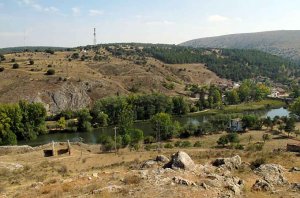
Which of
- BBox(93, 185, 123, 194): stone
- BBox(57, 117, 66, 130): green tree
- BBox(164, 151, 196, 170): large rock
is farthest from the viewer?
BBox(57, 117, 66, 130): green tree

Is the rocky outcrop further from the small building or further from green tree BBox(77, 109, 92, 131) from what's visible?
the small building

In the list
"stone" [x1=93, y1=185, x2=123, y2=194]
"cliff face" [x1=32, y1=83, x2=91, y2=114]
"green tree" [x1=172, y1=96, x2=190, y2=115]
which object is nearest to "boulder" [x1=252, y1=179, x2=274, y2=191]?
"stone" [x1=93, y1=185, x2=123, y2=194]

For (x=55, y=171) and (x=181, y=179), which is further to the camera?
(x=55, y=171)

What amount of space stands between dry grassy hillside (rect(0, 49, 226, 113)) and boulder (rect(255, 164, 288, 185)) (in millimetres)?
96246

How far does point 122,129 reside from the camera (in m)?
76.9

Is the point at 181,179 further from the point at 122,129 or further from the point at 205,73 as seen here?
the point at 205,73

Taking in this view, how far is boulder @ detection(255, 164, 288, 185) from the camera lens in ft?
75.6

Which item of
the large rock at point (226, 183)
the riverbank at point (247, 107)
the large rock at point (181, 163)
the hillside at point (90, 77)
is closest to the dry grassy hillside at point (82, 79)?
the hillside at point (90, 77)

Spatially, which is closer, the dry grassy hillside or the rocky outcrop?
the rocky outcrop

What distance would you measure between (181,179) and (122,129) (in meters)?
55.2

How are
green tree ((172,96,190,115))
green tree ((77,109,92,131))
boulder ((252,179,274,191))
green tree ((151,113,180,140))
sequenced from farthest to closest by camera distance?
green tree ((172,96,190,115)) → green tree ((77,109,92,131)) → green tree ((151,113,180,140)) → boulder ((252,179,274,191))

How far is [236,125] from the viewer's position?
85.5 meters

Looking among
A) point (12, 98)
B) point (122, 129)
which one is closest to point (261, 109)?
point (122, 129)

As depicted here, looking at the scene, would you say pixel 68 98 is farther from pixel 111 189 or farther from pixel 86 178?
pixel 111 189
